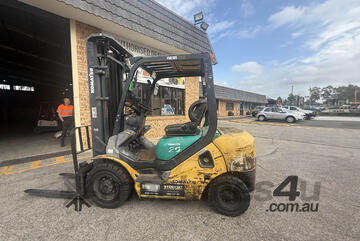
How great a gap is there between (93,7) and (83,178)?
4.72m

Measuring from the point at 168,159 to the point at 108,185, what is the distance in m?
1.05

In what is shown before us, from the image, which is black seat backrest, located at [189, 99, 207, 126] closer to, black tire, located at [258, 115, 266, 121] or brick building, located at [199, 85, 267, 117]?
black tire, located at [258, 115, 266, 121]

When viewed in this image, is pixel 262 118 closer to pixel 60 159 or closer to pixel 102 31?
pixel 102 31

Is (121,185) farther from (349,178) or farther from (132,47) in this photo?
(132,47)

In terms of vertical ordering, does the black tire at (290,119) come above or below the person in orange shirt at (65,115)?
below

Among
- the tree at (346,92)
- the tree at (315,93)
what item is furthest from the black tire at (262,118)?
the tree at (315,93)

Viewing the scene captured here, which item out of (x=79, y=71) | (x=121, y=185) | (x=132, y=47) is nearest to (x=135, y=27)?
(x=132, y=47)

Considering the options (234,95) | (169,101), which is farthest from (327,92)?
(169,101)

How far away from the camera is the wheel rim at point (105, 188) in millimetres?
2402

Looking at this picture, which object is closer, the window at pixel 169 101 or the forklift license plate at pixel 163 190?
the forklift license plate at pixel 163 190

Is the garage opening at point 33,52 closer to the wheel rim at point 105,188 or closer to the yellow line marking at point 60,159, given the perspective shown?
the yellow line marking at point 60,159

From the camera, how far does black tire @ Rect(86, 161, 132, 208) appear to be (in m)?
2.35

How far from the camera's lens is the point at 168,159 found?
2.36 metres

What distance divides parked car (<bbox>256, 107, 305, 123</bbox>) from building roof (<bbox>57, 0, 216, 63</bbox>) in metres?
12.3
